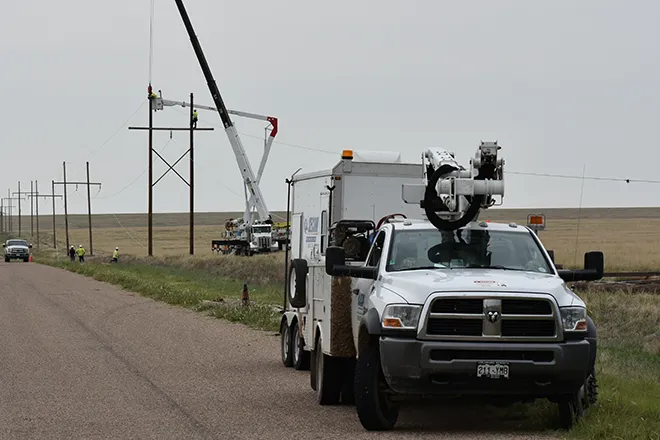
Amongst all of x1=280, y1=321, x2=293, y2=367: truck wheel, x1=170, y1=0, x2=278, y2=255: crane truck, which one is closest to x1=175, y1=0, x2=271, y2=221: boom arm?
x1=170, y1=0, x2=278, y2=255: crane truck

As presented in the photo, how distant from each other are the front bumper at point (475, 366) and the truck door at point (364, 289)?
1113 mm

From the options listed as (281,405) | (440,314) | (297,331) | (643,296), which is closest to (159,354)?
(297,331)

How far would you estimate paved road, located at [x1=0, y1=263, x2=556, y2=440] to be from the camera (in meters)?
10.7

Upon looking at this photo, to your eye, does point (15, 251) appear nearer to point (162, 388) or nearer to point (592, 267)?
point (162, 388)

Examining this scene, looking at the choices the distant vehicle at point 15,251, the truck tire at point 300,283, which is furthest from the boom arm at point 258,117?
the truck tire at point 300,283

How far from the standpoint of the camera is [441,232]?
459 inches

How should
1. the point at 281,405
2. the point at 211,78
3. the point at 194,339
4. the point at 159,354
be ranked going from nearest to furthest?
the point at 281,405 → the point at 159,354 → the point at 194,339 → the point at 211,78

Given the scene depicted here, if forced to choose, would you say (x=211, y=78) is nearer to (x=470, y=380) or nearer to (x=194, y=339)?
(x=194, y=339)

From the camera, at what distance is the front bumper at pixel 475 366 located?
9898 millimetres

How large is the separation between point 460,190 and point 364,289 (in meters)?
1.38

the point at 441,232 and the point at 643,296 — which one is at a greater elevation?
the point at 441,232

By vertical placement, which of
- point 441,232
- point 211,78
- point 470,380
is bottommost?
point 470,380

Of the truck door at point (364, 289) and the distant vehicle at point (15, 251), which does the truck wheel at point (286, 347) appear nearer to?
the truck door at point (364, 289)

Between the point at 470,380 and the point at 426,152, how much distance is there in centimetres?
407
